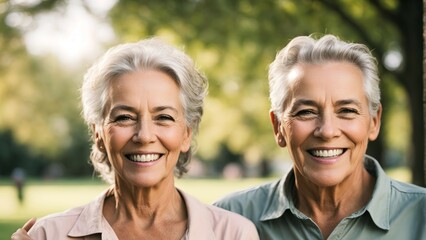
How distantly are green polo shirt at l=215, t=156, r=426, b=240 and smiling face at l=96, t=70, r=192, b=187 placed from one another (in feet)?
2.76

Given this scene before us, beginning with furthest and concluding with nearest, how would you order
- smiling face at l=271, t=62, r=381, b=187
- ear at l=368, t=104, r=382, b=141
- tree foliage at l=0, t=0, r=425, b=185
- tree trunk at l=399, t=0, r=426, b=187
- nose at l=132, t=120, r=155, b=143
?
tree foliage at l=0, t=0, r=425, b=185 → tree trunk at l=399, t=0, r=426, b=187 → ear at l=368, t=104, r=382, b=141 → smiling face at l=271, t=62, r=381, b=187 → nose at l=132, t=120, r=155, b=143

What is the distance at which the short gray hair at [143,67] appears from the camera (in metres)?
3.77

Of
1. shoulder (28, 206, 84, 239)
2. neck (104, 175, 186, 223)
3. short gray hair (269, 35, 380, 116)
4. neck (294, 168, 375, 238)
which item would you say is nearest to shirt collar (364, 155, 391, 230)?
neck (294, 168, 375, 238)

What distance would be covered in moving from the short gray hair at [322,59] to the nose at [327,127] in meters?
0.29

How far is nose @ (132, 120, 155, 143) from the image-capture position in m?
3.64

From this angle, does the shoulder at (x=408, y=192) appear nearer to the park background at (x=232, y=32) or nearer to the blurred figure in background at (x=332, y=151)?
the blurred figure in background at (x=332, y=151)

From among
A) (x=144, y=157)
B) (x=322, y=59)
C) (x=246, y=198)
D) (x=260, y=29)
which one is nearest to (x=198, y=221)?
(x=144, y=157)

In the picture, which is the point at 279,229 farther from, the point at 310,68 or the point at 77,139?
the point at 77,139

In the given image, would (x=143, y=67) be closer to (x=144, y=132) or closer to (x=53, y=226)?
(x=144, y=132)

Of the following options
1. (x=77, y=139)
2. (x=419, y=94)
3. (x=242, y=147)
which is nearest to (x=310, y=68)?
(x=419, y=94)

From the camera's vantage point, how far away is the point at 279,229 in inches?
167

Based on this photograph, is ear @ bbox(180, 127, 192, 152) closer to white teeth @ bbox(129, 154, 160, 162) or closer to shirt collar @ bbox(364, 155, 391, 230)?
white teeth @ bbox(129, 154, 160, 162)

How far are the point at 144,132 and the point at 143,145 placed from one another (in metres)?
0.07

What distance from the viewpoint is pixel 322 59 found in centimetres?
410
